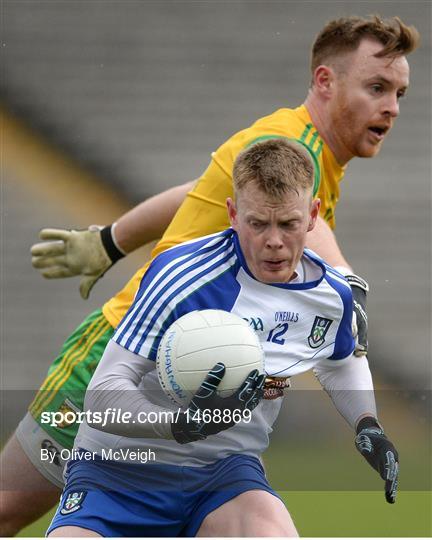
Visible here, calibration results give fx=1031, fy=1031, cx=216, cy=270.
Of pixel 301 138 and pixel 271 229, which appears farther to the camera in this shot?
pixel 301 138

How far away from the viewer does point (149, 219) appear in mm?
4133

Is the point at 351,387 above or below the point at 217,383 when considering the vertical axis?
below

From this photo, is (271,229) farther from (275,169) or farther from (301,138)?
(301,138)

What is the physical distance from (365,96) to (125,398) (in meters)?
1.68

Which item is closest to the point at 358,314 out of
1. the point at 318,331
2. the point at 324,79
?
the point at 318,331

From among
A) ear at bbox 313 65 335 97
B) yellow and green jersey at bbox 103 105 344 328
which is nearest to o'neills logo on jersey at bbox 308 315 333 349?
yellow and green jersey at bbox 103 105 344 328

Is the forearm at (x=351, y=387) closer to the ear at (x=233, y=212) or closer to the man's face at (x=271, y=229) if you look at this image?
the man's face at (x=271, y=229)

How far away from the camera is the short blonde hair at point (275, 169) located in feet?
9.00

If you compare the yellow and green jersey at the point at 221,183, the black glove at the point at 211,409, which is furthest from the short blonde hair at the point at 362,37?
the black glove at the point at 211,409

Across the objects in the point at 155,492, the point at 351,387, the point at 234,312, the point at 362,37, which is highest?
the point at 362,37

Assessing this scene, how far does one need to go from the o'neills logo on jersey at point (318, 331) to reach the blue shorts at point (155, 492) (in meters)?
0.39

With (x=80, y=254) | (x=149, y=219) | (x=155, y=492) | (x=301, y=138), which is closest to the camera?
(x=155, y=492)

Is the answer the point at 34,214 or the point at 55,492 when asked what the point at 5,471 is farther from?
the point at 34,214

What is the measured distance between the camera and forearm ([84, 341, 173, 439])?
2.61 metres
